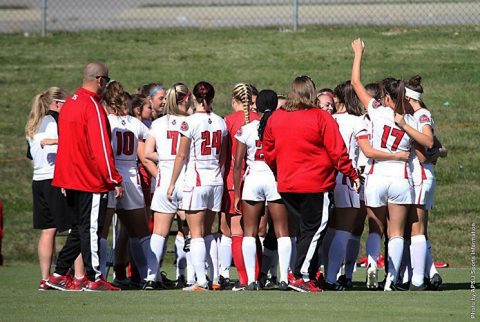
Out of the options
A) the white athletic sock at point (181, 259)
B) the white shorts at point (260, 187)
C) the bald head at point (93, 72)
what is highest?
the bald head at point (93, 72)

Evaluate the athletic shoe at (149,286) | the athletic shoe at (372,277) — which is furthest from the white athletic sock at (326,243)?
the athletic shoe at (149,286)

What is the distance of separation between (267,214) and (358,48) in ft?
6.85

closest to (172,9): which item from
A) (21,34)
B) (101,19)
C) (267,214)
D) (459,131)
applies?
(101,19)

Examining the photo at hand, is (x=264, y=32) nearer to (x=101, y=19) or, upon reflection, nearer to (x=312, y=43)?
(x=312, y=43)

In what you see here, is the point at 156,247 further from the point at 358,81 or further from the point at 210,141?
the point at 358,81

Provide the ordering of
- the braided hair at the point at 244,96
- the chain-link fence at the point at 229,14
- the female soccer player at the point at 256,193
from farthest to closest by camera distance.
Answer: the chain-link fence at the point at 229,14 < the braided hair at the point at 244,96 < the female soccer player at the point at 256,193

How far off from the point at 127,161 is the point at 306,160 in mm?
2057

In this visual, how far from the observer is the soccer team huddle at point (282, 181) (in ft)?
38.1

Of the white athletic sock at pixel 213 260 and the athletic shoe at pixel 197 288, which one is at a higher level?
the white athletic sock at pixel 213 260

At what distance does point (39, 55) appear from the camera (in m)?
26.1

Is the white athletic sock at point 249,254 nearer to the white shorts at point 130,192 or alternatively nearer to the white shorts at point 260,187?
the white shorts at point 260,187

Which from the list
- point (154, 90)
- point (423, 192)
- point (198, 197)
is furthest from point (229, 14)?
point (423, 192)

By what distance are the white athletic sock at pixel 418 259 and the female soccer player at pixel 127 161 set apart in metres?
2.71

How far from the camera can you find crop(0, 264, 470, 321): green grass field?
9711mm
